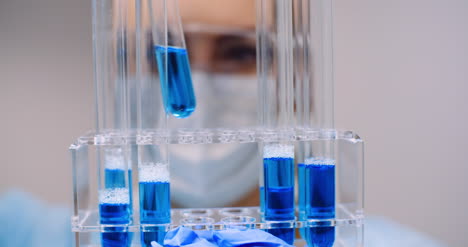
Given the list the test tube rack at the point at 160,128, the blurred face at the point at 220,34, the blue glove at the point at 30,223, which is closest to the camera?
the test tube rack at the point at 160,128

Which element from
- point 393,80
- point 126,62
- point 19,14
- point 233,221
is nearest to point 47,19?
point 19,14

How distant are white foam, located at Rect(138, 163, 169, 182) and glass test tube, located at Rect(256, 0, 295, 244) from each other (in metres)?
0.30

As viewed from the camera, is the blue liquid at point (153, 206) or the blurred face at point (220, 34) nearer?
the blue liquid at point (153, 206)

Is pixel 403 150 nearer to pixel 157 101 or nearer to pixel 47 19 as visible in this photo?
pixel 157 101

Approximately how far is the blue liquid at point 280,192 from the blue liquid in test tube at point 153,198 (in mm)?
299

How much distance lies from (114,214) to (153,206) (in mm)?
108

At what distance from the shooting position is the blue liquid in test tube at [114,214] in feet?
4.40

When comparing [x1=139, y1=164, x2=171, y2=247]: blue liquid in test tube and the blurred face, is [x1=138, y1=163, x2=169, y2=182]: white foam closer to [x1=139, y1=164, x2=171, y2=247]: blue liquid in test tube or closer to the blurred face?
[x1=139, y1=164, x2=171, y2=247]: blue liquid in test tube

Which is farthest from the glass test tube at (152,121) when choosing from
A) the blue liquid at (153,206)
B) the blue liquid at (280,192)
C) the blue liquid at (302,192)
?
the blue liquid at (302,192)

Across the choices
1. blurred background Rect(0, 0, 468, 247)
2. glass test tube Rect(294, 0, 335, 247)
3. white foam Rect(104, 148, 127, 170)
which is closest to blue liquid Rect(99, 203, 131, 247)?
white foam Rect(104, 148, 127, 170)

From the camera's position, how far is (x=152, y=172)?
53.4 inches

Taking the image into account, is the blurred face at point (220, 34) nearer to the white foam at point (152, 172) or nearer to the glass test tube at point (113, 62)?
the glass test tube at point (113, 62)

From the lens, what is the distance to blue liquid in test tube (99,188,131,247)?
1341 millimetres

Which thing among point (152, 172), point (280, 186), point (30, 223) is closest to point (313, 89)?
point (280, 186)
